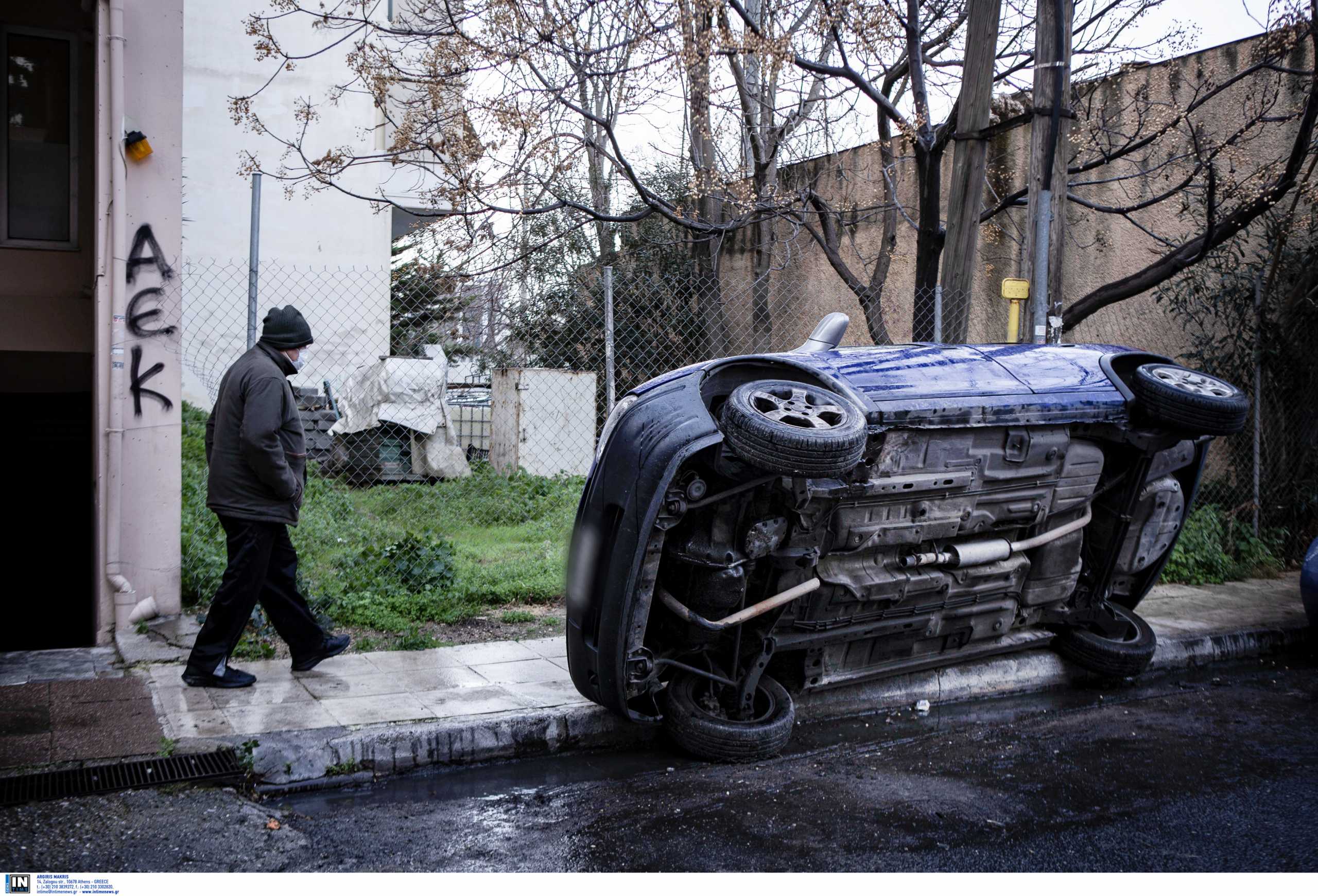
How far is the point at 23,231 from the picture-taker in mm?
8922

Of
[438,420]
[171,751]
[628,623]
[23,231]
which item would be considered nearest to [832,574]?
[628,623]

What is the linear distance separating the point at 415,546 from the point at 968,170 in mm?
5816

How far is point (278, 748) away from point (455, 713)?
2.64ft

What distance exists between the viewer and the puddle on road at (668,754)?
423 centimetres

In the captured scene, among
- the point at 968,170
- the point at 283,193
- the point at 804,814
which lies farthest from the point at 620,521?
the point at 283,193

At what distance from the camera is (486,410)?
15.7 metres

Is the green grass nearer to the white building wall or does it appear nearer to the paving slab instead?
the paving slab

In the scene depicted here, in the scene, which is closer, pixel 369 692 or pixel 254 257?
pixel 369 692

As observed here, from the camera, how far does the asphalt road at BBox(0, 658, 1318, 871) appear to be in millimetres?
3521

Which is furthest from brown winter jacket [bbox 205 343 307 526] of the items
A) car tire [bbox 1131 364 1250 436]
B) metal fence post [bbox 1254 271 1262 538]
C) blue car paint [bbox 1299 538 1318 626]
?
metal fence post [bbox 1254 271 1262 538]

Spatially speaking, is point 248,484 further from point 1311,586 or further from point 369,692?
point 1311,586

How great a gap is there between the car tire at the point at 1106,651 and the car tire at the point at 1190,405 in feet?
4.45

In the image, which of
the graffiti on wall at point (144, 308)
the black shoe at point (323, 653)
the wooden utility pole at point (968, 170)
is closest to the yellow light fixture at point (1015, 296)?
the wooden utility pole at point (968, 170)

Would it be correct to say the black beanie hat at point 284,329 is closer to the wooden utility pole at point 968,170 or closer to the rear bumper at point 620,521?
the rear bumper at point 620,521
